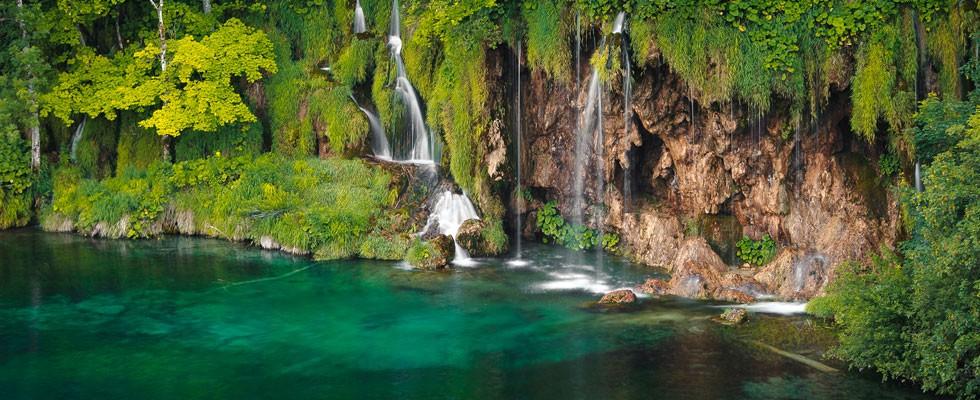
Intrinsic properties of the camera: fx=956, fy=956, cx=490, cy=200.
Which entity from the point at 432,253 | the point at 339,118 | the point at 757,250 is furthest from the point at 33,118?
the point at 757,250

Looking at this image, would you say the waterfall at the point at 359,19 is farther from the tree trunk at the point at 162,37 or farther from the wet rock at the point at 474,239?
the wet rock at the point at 474,239

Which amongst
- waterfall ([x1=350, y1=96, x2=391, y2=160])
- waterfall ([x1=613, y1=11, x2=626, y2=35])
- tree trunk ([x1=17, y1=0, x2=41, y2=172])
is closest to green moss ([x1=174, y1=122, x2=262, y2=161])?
waterfall ([x1=350, y1=96, x2=391, y2=160])

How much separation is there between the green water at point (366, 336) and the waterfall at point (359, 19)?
7375 millimetres

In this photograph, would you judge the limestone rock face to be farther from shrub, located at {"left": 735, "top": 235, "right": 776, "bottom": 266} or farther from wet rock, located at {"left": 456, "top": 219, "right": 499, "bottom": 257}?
wet rock, located at {"left": 456, "top": 219, "right": 499, "bottom": 257}

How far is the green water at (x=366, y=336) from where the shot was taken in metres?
14.0

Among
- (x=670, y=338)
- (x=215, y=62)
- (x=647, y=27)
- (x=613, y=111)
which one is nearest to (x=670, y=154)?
(x=613, y=111)

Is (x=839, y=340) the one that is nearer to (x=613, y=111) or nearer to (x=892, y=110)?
(x=892, y=110)

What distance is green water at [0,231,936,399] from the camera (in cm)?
1400

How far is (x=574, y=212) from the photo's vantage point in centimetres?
2409

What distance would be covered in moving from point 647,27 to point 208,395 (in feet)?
39.1

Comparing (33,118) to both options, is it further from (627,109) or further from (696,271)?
(696,271)

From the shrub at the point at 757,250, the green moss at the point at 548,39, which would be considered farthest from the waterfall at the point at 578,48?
the shrub at the point at 757,250

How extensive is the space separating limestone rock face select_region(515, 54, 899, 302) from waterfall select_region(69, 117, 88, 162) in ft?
42.4

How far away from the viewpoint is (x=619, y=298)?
720 inches
